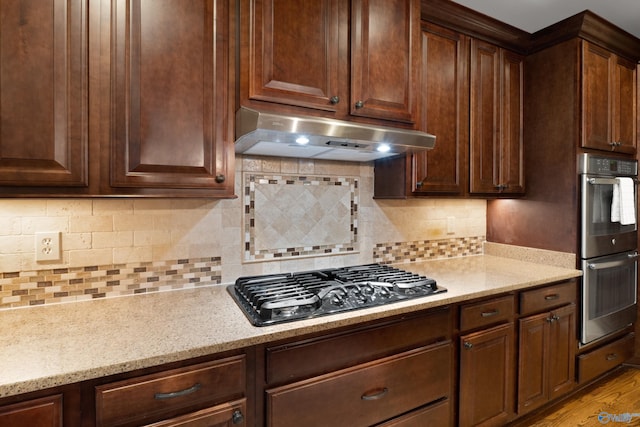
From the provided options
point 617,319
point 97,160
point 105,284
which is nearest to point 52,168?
point 97,160

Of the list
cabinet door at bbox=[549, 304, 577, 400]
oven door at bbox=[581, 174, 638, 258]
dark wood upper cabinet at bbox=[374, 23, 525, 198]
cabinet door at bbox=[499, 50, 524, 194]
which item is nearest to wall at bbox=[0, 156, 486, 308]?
dark wood upper cabinet at bbox=[374, 23, 525, 198]

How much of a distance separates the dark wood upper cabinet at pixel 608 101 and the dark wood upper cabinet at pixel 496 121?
14.3 inches

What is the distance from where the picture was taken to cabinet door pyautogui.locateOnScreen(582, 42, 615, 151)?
220 centimetres

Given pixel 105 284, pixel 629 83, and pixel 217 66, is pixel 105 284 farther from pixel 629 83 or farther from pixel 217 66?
pixel 629 83

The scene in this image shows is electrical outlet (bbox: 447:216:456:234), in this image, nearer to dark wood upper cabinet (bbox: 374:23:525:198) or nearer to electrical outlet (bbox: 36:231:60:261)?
dark wood upper cabinet (bbox: 374:23:525:198)

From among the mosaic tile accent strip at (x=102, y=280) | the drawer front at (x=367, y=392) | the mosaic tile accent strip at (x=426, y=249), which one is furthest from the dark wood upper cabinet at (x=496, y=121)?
the mosaic tile accent strip at (x=102, y=280)

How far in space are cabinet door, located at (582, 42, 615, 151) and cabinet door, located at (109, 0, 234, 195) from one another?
221cm

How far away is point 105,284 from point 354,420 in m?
1.20

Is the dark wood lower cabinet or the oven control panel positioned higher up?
the oven control panel

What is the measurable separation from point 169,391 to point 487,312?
4.91ft

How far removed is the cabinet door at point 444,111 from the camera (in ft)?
6.54

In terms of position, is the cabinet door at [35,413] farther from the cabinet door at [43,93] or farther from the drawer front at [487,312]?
the drawer front at [487,312]

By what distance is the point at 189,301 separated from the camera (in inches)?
59.4

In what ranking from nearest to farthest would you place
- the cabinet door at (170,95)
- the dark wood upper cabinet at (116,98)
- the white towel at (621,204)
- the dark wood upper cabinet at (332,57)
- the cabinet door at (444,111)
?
the dark wood upper cabinet at (116,98) < the cabinet door at (170,95) < the dark wood upper cabinet at (332,57) < the cabinet door at (444,111) < the white towel at (621,204)
